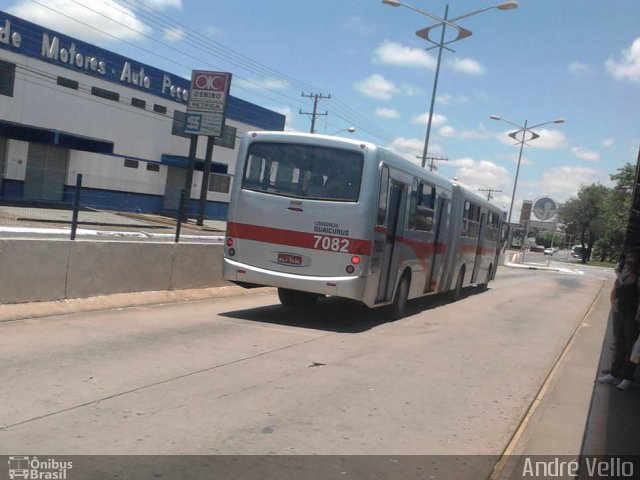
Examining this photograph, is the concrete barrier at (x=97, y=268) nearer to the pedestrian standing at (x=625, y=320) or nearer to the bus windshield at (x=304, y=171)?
the bus windshield at (x=304, y=171)

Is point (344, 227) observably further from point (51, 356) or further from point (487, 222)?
point (487, 222)

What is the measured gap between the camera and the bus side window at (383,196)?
1030 centimetres

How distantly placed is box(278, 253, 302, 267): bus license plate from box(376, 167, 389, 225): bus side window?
4.77 feet

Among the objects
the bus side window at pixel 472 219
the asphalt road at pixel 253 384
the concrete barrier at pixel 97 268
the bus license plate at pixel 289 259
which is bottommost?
the asphalt road at pixel 253 384

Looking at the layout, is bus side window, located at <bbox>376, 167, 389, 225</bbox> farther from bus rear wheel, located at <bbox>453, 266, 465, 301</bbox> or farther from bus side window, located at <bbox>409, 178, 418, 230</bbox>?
bus rear wheel, located at <bbox>453, 266, 465, 301</bbox>

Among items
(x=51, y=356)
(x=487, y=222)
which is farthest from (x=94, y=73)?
(x=51, y=356)

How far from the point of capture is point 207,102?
32.8 m

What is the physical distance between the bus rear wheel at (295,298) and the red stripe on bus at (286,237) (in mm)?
2065

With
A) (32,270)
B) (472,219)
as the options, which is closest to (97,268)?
(32,270)

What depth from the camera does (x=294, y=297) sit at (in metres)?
12.3

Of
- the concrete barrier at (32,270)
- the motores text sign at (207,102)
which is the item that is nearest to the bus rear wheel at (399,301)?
the concrete barrier at (32,270)

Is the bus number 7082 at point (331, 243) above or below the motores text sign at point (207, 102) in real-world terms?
below

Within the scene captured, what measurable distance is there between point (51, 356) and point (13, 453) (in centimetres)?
264

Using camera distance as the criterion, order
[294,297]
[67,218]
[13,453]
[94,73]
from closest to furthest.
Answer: [13,453]
[67,218]
[294,297]
[94,73]
